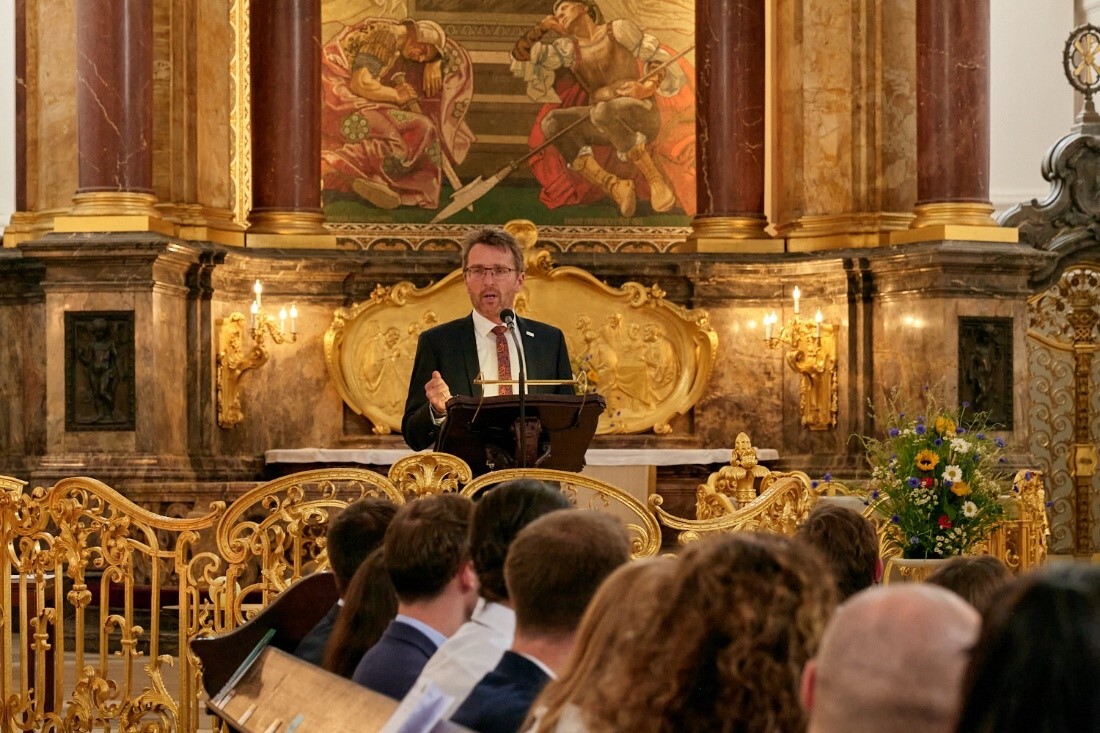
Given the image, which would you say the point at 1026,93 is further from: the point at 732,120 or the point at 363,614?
the point at 363,614

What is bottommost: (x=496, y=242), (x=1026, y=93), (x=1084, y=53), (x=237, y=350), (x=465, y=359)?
(x=465, y=359)

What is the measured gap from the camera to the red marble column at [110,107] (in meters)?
11.9

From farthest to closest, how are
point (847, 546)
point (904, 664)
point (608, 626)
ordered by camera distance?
point (847, 546)
point (608, 626)
point (904, 664)

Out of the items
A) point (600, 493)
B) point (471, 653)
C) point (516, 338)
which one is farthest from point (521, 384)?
point (471, 653)

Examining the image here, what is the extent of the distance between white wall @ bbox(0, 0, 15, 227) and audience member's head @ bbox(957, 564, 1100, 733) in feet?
45.4

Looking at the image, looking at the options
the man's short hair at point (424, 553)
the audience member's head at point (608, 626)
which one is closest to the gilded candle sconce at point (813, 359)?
the man's short hair at point (424, 553)

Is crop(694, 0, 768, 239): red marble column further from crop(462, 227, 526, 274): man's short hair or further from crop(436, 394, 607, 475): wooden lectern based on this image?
crop(436, 394, 607, 475): wooden lectern

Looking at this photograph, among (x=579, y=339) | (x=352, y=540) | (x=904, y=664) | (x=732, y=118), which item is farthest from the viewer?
(x=732, y=118)

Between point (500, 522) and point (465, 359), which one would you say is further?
point (465, 359)

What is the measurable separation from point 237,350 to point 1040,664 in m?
11.1

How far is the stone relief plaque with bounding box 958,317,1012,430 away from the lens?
12203mm

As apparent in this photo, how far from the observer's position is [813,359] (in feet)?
41.9

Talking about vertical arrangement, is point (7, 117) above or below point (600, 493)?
above

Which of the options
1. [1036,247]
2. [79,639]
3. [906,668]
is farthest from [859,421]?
[906,668]
